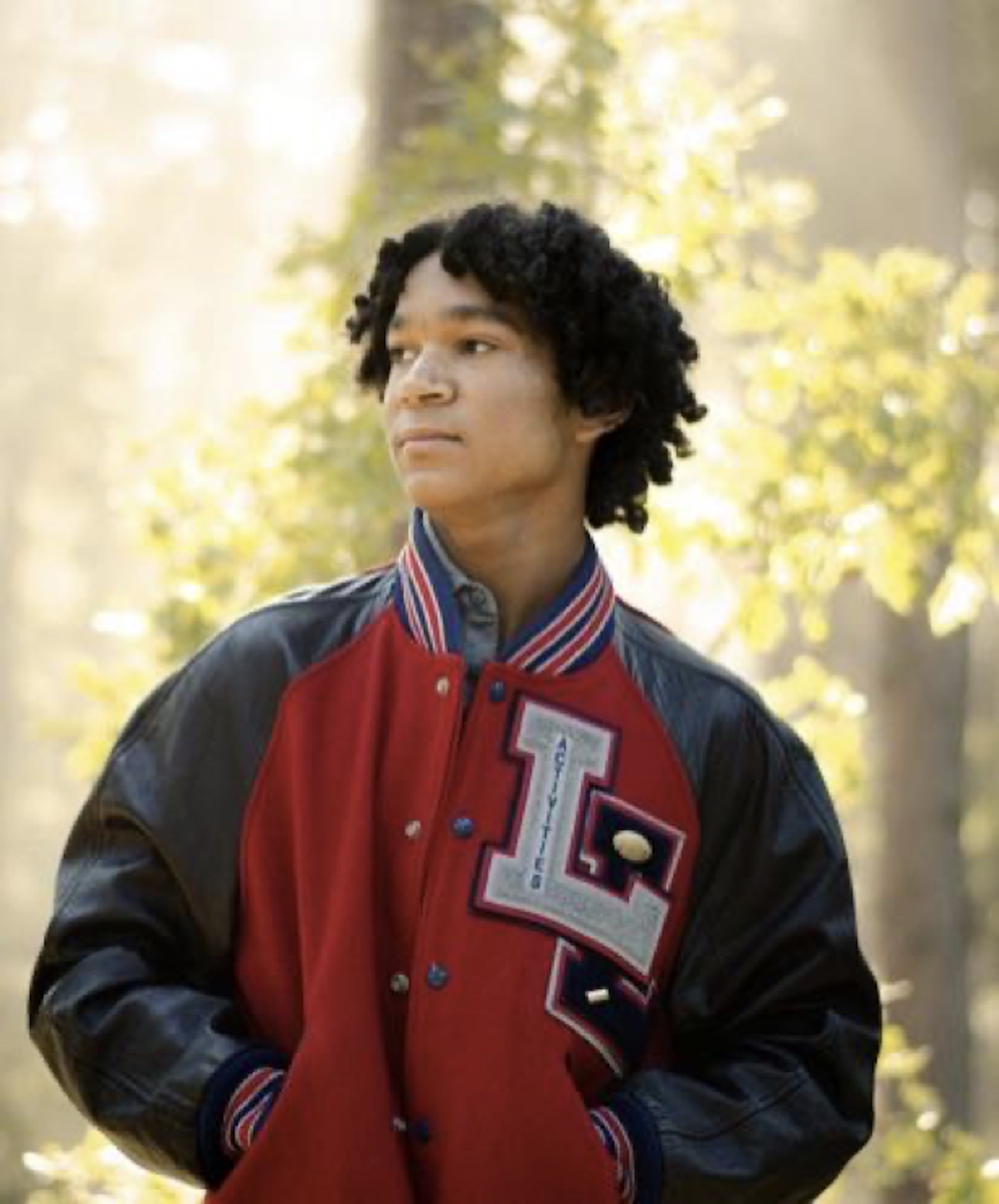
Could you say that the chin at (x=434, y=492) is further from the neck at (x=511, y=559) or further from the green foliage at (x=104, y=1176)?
the green foliage at (x=104, y=1176)

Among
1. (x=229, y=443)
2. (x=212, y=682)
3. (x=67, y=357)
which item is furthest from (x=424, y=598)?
(x=67, y=357)

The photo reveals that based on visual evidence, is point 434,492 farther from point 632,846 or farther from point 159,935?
point 159,935

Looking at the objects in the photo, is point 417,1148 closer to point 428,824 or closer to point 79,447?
point 428,824

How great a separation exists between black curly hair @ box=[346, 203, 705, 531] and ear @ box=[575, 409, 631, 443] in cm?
1

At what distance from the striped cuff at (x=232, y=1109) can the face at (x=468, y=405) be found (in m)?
0.73

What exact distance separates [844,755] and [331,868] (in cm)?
202

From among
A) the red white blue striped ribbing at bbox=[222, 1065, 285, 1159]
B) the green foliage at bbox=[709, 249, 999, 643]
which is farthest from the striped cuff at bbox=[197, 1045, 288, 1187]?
the green foliage at bbox=[709, 249, 999, 643]

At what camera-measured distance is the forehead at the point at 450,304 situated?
2.93 meters

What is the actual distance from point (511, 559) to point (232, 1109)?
79cm

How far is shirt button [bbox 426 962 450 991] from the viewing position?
2697 mm

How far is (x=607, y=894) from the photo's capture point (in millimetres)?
2830

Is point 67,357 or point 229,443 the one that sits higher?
point 67,357

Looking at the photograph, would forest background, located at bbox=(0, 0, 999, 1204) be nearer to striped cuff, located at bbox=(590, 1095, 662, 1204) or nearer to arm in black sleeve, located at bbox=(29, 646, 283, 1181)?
arm in black sleeve, located at bbox=(29, 646, 283, 1181)

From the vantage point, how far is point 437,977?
8.86 feet
